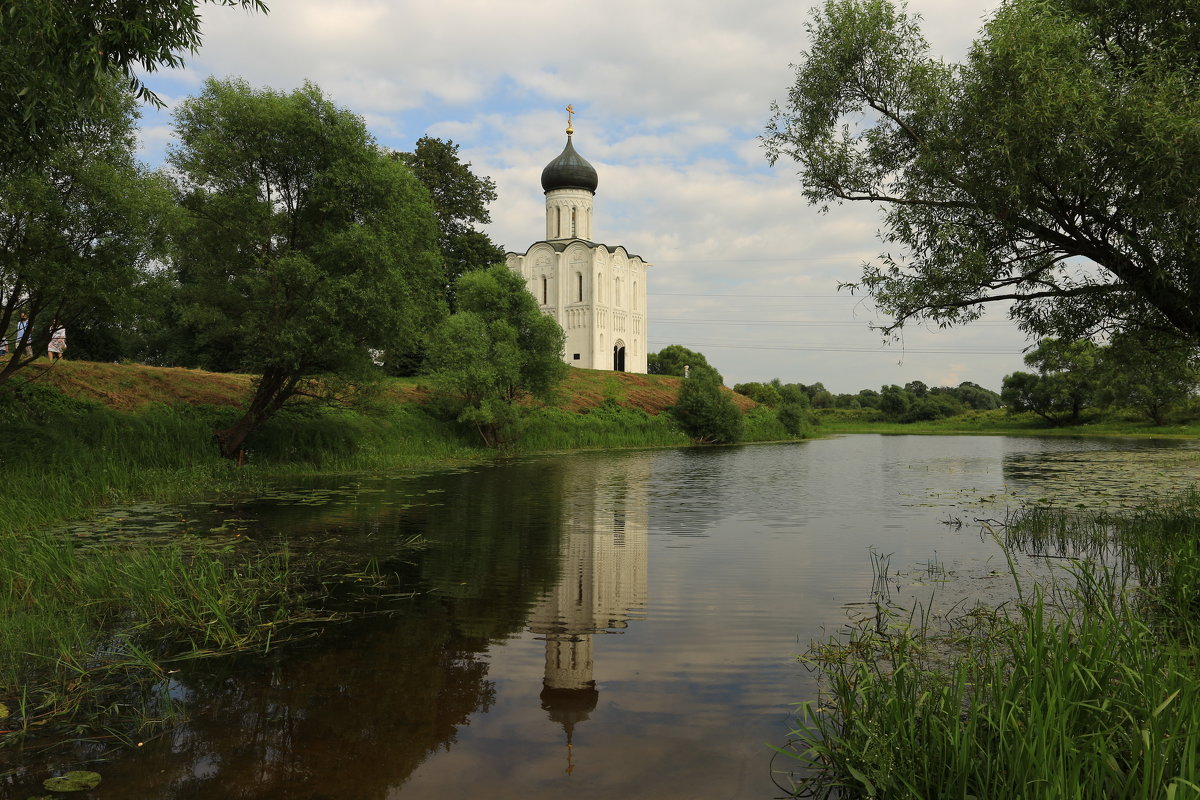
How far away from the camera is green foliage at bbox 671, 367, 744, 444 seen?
4506cm

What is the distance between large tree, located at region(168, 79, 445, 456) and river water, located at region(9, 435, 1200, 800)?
5.04m

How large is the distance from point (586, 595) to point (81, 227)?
12719 mm

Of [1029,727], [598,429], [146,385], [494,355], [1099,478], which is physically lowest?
[1099,478]

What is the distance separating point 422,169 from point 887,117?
39.6 meters

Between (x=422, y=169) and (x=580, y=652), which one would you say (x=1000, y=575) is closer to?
(x=580, y=652)

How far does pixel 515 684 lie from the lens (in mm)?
5605

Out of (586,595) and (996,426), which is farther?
(996,426)

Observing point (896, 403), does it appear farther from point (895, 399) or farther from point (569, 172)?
point (569, 172)

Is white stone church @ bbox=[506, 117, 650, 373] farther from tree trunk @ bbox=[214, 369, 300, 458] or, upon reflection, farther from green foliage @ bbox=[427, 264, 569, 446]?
tree trunk @ bbox=[214, 369, 300, 458]

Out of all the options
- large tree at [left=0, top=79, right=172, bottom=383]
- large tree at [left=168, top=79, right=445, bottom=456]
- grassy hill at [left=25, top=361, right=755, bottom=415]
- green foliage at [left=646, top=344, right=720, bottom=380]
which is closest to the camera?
large tree at [left=0, top=79, right=172, bottom=383]

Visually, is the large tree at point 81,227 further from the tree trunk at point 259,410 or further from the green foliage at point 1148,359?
the green foliage at point 1148,359

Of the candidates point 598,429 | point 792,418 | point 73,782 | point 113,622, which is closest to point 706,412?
point 598,429

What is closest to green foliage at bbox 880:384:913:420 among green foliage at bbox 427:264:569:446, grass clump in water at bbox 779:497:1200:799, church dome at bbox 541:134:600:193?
church dome at bbox 541:134:600:193

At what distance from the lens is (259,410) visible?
1992cm
